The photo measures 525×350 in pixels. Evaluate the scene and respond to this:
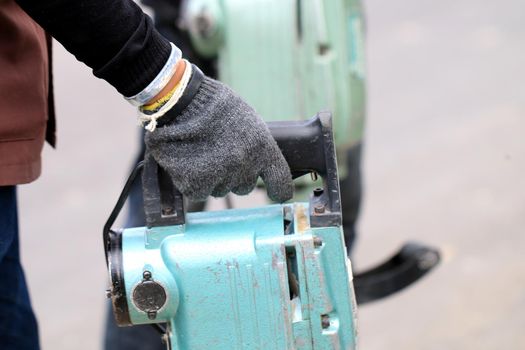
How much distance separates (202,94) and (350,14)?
4.05 ft

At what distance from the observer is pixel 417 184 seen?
488cm

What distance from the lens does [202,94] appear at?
1.92 meters

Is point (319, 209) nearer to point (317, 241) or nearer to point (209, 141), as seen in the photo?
point (317, 241)

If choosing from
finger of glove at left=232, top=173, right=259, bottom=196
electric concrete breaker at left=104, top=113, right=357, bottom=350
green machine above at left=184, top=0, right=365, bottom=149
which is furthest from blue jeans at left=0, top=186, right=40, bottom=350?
green machine above at left=184, top=0, right=365, bottom=149

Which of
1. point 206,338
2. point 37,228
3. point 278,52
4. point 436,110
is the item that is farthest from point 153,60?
point 436,110

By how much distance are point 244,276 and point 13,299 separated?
1.86 ft

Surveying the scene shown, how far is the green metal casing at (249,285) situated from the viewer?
1.89 meters

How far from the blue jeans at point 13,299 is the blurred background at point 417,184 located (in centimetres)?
171

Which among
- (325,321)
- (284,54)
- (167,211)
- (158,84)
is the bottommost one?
(325,321)

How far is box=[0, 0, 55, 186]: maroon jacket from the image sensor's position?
1.98 m

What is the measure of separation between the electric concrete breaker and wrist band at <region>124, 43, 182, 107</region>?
130 millimetres

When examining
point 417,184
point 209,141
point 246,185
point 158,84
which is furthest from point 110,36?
point 417,184

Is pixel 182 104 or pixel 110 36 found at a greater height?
pixel 110 36

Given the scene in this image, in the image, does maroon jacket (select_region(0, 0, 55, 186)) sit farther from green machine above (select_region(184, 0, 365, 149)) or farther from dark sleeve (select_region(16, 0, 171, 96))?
green machine above (select_region(184, 0, 365, 149))
